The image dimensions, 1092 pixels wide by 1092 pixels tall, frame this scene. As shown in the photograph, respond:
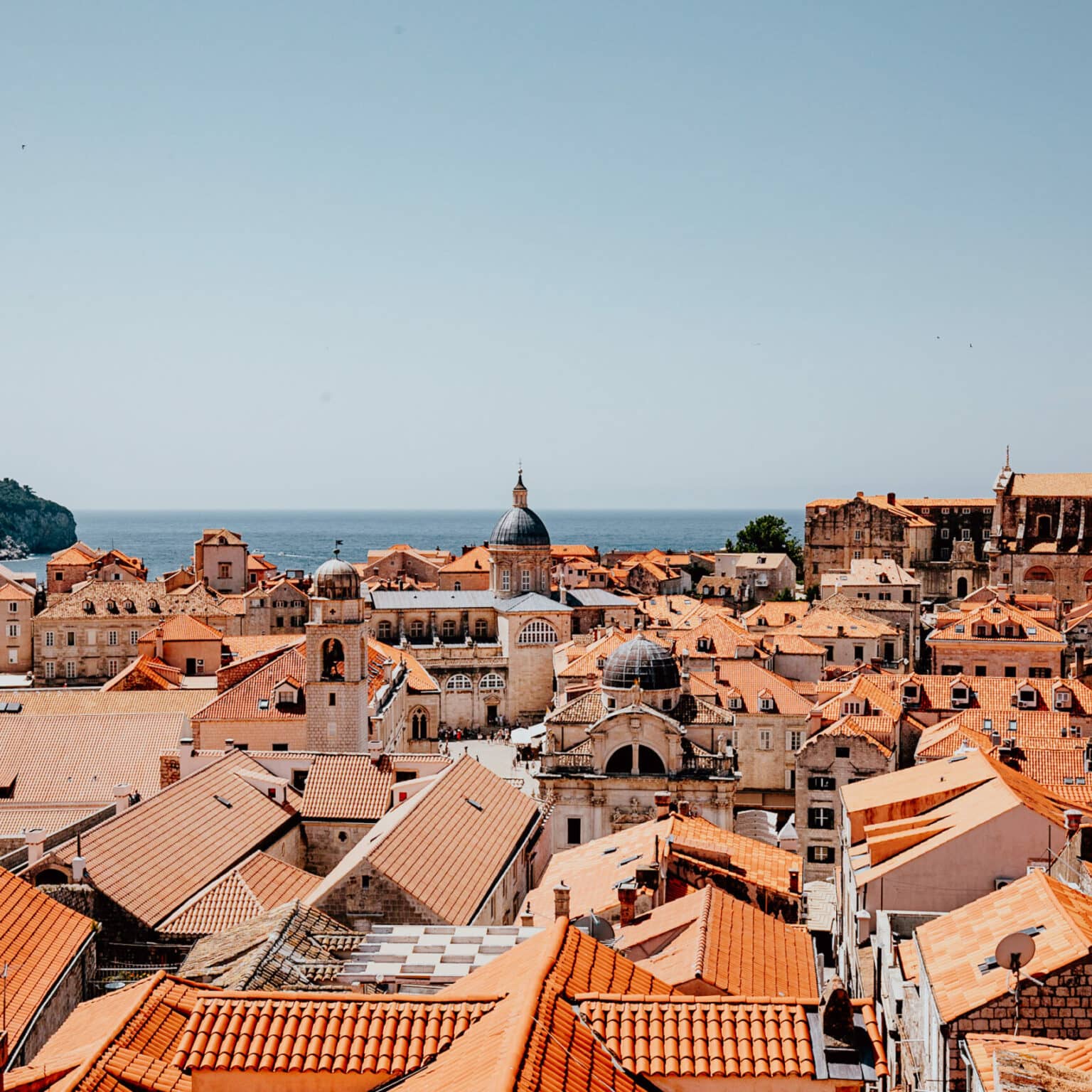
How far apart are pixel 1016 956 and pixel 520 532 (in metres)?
59.3

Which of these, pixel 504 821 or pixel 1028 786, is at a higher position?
pixel 1028 786

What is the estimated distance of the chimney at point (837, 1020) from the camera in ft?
37.7

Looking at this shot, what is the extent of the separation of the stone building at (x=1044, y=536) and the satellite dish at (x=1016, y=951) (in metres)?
71.7

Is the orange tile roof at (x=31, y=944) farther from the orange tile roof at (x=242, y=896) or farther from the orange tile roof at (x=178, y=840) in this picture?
the orange tile roof at (x=242, y=896)

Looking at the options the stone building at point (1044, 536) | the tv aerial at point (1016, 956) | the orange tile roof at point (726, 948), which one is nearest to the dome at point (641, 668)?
the orange tile roof at point (726, 948)

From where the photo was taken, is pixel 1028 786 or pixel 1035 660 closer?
pixel 1028 786

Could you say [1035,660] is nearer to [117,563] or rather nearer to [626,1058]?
[626,1058]

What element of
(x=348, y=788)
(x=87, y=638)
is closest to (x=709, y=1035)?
(x=348, y=788)

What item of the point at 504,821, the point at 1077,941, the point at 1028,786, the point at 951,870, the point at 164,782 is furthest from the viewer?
the point at 164,782

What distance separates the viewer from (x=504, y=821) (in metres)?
32.5

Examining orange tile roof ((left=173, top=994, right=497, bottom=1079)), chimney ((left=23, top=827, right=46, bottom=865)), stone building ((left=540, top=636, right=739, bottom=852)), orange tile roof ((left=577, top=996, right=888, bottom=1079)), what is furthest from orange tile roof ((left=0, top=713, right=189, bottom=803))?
A: orange tile roof ((left=577, top=996, right=888, bottom=1079))

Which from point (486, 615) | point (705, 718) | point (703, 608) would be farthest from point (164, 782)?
point (703, 608)

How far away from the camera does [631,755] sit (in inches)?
1719

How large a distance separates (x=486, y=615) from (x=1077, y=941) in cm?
5961
